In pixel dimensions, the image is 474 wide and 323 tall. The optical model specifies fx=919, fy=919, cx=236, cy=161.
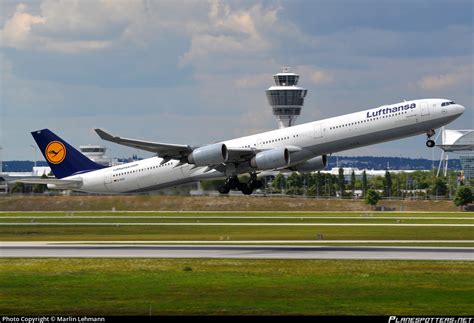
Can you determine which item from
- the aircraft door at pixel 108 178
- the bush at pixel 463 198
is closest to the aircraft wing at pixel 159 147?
the aircraft door at pixel 108 178

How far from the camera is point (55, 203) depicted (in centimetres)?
11762

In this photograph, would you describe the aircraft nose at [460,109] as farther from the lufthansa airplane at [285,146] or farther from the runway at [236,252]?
the runway at [236,252]

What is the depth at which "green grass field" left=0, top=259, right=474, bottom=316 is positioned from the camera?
33488 millimetres

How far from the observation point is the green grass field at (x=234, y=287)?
33.5m

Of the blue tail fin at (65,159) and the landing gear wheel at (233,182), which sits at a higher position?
the blue tail fin at (65,159)

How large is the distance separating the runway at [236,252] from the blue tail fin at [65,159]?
18964 mm

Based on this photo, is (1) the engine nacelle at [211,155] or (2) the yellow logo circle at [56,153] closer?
(1) the engine nacelle at [211,155]

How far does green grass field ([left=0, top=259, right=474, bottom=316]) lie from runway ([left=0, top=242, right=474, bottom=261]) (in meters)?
2.89

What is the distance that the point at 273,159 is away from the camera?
204 ft

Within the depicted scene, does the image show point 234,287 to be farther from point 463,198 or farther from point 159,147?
point 463,198

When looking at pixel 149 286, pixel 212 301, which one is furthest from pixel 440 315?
pixel 149 286

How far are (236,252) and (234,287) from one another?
14719mm

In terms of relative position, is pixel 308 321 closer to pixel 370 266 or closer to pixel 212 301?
pixel 212 301

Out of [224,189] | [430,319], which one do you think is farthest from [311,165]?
[430,319]
